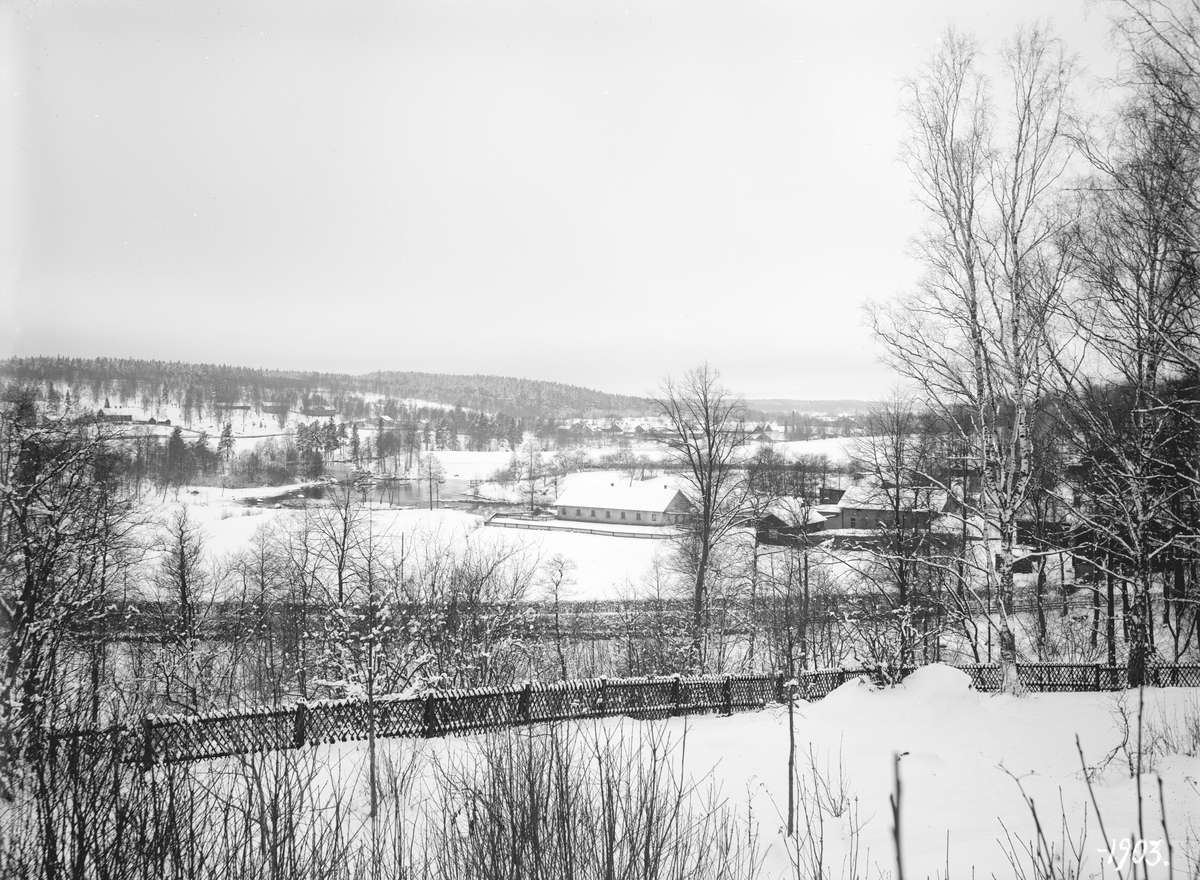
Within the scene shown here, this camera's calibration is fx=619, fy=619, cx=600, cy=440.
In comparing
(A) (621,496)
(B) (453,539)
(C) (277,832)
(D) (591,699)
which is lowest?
(A) (621,496)

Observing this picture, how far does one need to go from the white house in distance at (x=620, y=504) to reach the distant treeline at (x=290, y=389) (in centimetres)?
1459

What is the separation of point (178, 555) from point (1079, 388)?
26.6m

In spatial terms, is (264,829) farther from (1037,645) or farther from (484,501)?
(484,501)

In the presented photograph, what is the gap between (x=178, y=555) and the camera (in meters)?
22.2

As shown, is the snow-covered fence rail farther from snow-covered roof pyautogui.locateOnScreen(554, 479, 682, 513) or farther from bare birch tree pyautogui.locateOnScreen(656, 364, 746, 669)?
snow-covered roof pyautogui.locateOnScreen(554, 479, 682, 513)

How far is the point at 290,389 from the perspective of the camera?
256 ft

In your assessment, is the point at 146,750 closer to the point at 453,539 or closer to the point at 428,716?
the point at 428,716

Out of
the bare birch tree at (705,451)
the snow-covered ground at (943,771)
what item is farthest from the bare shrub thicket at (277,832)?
the bare birch tree at (705,451)

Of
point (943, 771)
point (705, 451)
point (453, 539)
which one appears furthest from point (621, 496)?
point (943, 771)

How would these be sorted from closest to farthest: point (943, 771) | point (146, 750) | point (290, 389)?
point (146, 750) → point (943, 771) → point (290, 389)

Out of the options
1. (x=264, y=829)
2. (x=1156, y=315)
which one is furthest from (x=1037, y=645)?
(x=264, y=829)

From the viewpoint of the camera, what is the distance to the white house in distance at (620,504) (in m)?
55.4

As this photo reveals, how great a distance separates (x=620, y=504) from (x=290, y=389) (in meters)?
47.9

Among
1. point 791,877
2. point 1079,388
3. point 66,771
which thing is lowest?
point 791,877
